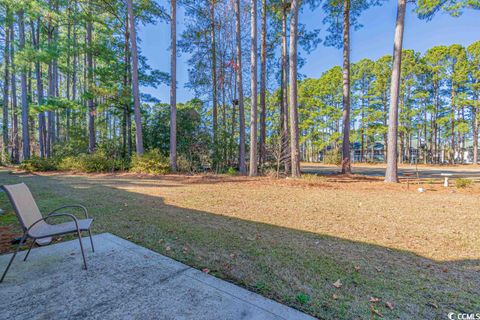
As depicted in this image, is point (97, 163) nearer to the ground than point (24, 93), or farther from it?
nearer to the ground

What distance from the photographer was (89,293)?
1987 millimetres

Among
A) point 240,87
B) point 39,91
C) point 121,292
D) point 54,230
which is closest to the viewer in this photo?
point 121,292

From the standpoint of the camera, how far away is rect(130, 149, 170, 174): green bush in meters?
11.4

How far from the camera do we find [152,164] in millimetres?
11406

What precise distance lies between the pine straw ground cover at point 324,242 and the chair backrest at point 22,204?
48.0 inches

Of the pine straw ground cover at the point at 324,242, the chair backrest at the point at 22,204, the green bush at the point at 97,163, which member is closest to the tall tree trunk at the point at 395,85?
the pine straw ground cover at the point at 324,242

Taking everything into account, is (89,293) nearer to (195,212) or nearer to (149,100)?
(195,212)

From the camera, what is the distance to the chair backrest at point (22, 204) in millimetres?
2326

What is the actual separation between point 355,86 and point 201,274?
108ft

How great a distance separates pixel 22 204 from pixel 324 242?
392 cm

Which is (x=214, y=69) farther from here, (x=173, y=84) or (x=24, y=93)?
(x=24, y=93)

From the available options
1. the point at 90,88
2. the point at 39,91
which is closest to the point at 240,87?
the point at 90,88

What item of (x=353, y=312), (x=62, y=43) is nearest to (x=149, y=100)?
(x=62, y=43)

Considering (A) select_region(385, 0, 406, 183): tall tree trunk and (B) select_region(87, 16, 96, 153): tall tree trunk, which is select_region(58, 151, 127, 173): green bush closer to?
(B) select_region(87, 16, 96, 153): tall tree trunk
